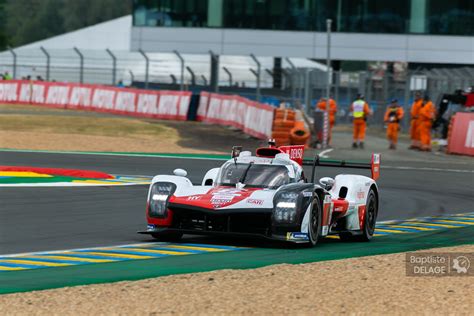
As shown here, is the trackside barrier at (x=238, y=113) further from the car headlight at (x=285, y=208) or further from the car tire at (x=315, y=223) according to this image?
the car headlight at (x=285, y=208)

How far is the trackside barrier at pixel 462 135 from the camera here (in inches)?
1303

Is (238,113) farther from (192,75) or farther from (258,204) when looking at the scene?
(258,204)

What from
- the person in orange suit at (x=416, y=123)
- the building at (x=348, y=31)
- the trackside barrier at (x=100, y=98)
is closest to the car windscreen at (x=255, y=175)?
the person in orange suit at (x=416, y=123)

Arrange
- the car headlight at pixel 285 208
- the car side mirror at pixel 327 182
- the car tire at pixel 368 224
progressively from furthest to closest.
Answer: the car tire at pixel 368 224 → the car side mirror at pixel 327 182 → the car headlight at pixel 285 208

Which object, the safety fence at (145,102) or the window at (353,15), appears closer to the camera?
the safety fence at (145,102)

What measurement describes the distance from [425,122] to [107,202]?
17.6m

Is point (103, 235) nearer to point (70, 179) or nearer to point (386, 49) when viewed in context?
point (70, 179)

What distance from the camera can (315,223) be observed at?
1353 centimetres

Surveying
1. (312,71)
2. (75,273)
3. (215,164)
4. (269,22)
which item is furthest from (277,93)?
(75,273)

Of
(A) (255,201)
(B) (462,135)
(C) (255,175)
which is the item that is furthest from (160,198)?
(B) (462,135)

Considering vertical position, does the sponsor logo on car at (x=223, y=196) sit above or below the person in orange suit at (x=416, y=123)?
above

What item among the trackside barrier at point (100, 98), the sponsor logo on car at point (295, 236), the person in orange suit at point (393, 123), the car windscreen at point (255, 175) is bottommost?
the trackside barrier at point (100, 98)

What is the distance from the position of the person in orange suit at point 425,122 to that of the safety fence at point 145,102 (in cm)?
444

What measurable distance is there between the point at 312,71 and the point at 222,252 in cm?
3184
